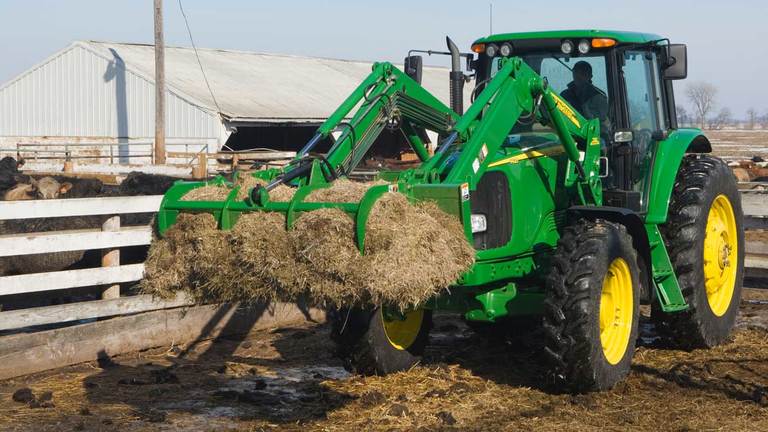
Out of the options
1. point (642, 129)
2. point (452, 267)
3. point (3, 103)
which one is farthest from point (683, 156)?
point (3, 103)

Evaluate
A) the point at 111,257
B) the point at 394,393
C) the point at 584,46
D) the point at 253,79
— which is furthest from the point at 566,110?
the point at 253,79

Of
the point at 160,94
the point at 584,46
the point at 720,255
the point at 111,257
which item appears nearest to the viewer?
the point at 584,46

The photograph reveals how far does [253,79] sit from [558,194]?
34325mm

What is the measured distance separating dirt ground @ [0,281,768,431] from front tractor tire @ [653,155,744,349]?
0.24m

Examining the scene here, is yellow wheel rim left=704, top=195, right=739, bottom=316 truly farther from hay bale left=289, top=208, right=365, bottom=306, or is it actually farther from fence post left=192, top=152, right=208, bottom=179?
fence post left=192, top=152, right=208, bottom=179

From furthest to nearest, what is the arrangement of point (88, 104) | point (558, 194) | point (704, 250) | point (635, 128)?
point (88, 104), point (704, 250), point (635, 128), point (558, 194)

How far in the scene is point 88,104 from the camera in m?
39.1

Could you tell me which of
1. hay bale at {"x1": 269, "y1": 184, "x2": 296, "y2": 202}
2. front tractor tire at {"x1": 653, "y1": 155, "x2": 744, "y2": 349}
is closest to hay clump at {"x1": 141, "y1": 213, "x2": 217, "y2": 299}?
hay bale at {"x1": 269, "y1": 184, "x2": 296, "y2": 202}

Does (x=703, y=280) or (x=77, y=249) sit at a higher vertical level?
(x=77, y=249)

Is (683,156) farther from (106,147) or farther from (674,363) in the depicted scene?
(106,147)

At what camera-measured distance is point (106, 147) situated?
37.5 m

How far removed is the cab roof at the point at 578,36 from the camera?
8.44 meters

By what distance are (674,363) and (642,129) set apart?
1949mm

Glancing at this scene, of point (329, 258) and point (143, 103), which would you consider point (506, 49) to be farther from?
point (143, 103)
